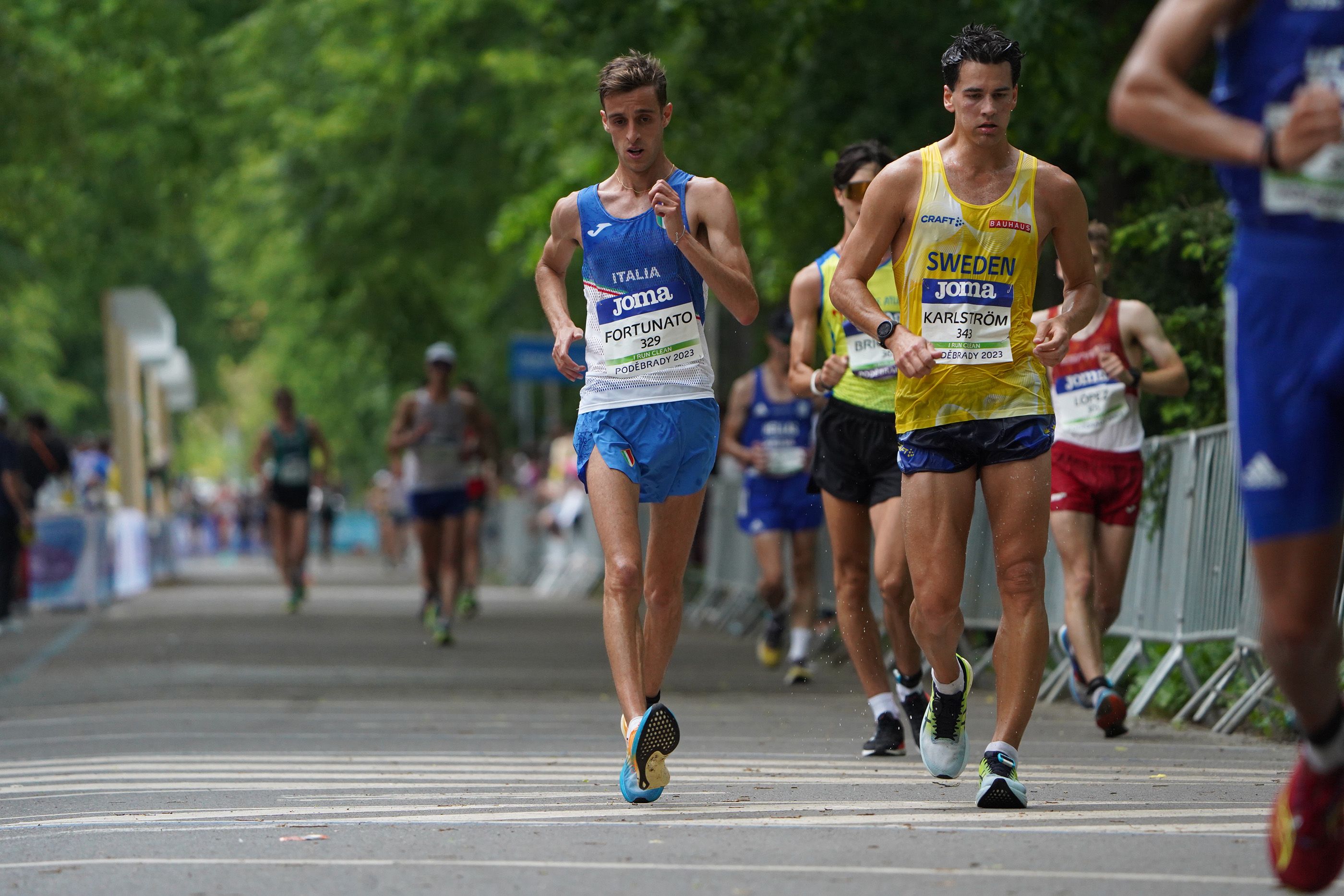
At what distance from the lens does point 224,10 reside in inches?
1042

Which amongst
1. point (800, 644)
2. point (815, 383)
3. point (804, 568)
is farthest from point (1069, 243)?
point (804, 568)

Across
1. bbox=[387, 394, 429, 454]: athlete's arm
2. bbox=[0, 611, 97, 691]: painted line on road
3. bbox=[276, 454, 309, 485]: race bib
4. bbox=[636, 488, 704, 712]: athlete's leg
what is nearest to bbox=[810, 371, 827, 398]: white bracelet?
bbox=[636, 488, 704, 712]: athlete's leg

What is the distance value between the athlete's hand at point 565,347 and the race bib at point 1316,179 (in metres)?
→ 2.87

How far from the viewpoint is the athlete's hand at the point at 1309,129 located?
162 inches

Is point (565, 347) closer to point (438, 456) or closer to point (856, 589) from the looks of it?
point (856, 589)

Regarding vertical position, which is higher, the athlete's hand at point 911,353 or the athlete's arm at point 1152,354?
the athlete's hand at point 911,353

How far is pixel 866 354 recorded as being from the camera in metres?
8.59

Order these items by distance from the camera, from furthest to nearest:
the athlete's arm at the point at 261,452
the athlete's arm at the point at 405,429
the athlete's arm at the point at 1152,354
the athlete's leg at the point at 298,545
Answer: the athlete's leg at the point at 298,545, the athlete's arm at the point at 261,452, the athlete's arm at the point at 405,429, the athlete's arm at the point at 1152,354

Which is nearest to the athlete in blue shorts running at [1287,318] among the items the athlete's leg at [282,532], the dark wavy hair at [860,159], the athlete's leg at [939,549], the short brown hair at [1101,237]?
the athlete's leg at [939,549]

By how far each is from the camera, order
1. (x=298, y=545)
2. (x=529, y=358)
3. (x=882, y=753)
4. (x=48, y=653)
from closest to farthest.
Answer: (x=882, y=753)
(x=48, y=653)
(x=298, y=545)
(x=529, y=358)

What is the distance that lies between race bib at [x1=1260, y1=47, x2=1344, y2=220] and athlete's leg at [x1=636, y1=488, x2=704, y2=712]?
3.10 metres

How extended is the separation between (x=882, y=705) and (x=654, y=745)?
6.85ft

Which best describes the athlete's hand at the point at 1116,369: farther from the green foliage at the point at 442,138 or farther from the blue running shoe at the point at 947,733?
the blue running shoe at the point at 947,733

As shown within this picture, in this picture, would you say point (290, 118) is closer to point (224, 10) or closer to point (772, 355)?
point (224, 10)
